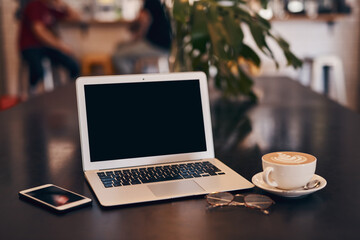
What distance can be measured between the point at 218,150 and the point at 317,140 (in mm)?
311

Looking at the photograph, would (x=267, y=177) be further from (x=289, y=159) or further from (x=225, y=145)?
(x=225, y=145)

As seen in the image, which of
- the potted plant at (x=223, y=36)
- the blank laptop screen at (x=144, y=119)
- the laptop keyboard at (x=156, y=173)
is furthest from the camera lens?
the potted plant at (x=223, y=36)

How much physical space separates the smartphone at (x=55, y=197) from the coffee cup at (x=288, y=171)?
0.33m

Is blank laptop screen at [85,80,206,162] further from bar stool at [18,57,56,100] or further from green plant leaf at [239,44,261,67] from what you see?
bar stool at [18,57,56,100]

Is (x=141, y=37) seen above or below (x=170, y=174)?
above

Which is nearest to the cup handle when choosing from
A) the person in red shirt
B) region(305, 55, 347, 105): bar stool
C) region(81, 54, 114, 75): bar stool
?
region(305, 55, 347, 105): bar stool

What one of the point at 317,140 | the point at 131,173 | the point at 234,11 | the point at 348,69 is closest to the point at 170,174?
the point at 131,173

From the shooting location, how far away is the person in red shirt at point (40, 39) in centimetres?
471

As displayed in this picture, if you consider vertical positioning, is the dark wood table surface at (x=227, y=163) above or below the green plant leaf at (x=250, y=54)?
below

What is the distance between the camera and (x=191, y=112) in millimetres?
1079

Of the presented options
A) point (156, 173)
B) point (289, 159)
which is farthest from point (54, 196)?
point (289, 159)

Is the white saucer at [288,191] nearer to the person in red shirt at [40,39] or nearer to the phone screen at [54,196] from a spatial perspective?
the phone screen at [54,196]

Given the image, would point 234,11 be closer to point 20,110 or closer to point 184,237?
point 20,110

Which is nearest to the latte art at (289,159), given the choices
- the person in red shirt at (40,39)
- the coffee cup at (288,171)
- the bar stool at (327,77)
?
the coffee cup at (288,171)
